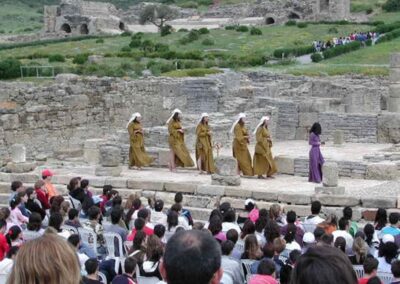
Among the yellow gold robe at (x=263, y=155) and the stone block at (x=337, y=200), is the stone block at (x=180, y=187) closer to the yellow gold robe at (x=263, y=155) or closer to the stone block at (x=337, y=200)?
the yellow gold robe at (x=263, y=155)

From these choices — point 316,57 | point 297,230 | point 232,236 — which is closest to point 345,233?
point 297,230

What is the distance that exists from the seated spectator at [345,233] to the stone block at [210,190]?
18.9 ft

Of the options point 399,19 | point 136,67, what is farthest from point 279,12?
point 136,67

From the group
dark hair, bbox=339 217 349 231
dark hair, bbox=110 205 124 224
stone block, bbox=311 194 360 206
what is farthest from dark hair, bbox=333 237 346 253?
stone block, bbox=311 194 360 206

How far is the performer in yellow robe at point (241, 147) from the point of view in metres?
20.9

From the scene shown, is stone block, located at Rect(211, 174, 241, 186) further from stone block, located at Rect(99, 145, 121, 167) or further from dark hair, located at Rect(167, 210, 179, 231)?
dark hair, located at Rect(167, 210, 179, 231)

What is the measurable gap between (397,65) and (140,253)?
21702 millimetres

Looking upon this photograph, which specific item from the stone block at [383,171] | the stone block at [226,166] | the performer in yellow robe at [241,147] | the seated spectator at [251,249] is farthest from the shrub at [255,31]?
the seated spectator at [251,249]

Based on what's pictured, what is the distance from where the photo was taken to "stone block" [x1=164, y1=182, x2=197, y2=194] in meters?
19.3

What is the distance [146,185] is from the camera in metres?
19.9

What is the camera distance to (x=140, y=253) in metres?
11.3

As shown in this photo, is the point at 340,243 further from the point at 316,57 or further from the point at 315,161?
the point at 316,57

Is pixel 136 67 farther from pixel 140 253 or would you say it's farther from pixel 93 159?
pixel 140 253

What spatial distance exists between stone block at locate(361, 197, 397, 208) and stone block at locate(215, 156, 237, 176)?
10.7ft
